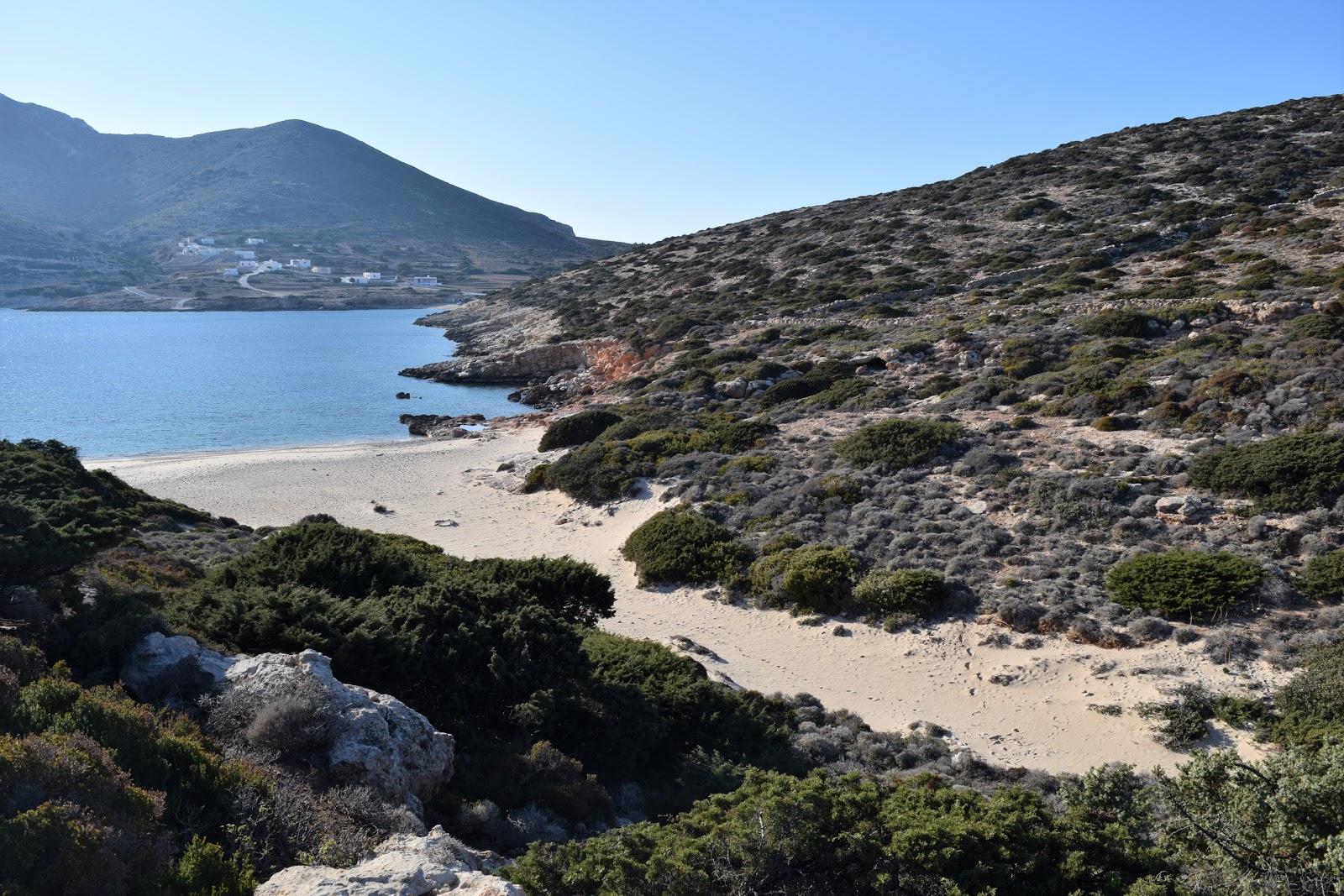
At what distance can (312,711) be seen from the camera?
6.57 meters

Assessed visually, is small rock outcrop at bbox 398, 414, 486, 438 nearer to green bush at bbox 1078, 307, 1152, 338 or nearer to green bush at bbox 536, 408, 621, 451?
green bush at bbox 536, 408, 621, 451

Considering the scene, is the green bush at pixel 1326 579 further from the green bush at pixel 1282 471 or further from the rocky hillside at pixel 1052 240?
the rocky hillside at pixel 1052 240

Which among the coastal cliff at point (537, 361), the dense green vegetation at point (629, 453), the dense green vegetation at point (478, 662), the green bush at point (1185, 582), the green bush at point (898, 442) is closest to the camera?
the dense green vegetation at point (478, 662)

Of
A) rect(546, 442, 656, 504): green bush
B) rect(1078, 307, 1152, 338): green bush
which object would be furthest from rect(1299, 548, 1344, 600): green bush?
rect(1078, 307, 1152, 338): green bush

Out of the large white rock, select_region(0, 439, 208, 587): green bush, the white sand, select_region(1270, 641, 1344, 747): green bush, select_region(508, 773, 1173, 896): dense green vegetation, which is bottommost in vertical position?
the white sand

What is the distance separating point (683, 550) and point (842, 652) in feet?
16.4

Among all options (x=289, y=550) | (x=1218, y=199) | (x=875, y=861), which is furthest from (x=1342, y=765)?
(x=1218, y=199)

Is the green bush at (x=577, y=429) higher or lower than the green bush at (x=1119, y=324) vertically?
lower

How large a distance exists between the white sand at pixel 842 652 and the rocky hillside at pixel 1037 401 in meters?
0.70

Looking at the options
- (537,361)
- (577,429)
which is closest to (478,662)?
(577,429)

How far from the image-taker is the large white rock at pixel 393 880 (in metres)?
4.18

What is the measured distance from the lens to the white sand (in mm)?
10336

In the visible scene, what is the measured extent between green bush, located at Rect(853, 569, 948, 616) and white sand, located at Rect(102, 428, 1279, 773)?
0.58m

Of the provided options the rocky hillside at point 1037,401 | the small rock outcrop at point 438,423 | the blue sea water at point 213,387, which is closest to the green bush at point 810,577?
the rocky hillside at point 1037,401
